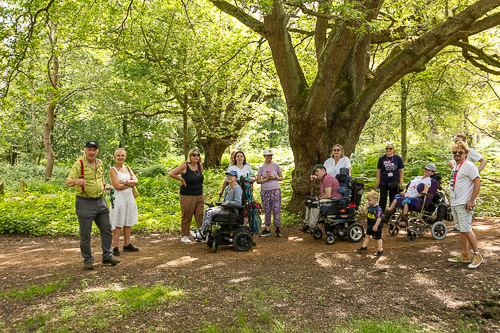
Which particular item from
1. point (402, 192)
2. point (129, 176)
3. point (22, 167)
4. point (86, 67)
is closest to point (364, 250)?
point (402, 192)

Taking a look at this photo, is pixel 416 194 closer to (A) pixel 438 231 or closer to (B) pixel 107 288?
(A) pixel 438 231

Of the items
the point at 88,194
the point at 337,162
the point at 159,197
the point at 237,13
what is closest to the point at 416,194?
the point at 337,162

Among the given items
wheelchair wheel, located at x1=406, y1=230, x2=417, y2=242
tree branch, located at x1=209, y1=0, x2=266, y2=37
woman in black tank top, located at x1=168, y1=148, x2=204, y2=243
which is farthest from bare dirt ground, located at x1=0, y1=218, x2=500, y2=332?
tree branch, located at x1=209, y1=0, x2=266, y2=37

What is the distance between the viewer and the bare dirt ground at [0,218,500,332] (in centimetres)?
403

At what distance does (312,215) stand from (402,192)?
2106 mm

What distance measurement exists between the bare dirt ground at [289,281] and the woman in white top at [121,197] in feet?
1.84

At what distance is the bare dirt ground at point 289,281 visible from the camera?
4.03 meters

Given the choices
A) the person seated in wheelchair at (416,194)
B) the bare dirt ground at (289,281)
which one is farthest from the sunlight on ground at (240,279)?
the person seated in wheelchair at (416,194)

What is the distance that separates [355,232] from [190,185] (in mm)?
3305

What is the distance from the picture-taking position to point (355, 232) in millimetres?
7348

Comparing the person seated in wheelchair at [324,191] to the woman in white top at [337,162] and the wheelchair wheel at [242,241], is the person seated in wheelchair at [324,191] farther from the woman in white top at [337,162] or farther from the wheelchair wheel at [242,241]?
the wheelchair wheel at [242,241]

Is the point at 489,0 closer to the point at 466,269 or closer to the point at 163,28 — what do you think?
the point at 466,269

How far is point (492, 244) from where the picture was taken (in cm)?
677

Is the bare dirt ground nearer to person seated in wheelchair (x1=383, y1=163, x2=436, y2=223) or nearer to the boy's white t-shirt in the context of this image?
person seated in wheelchair (x1=383, y1=163, x2=436, y2=223)
